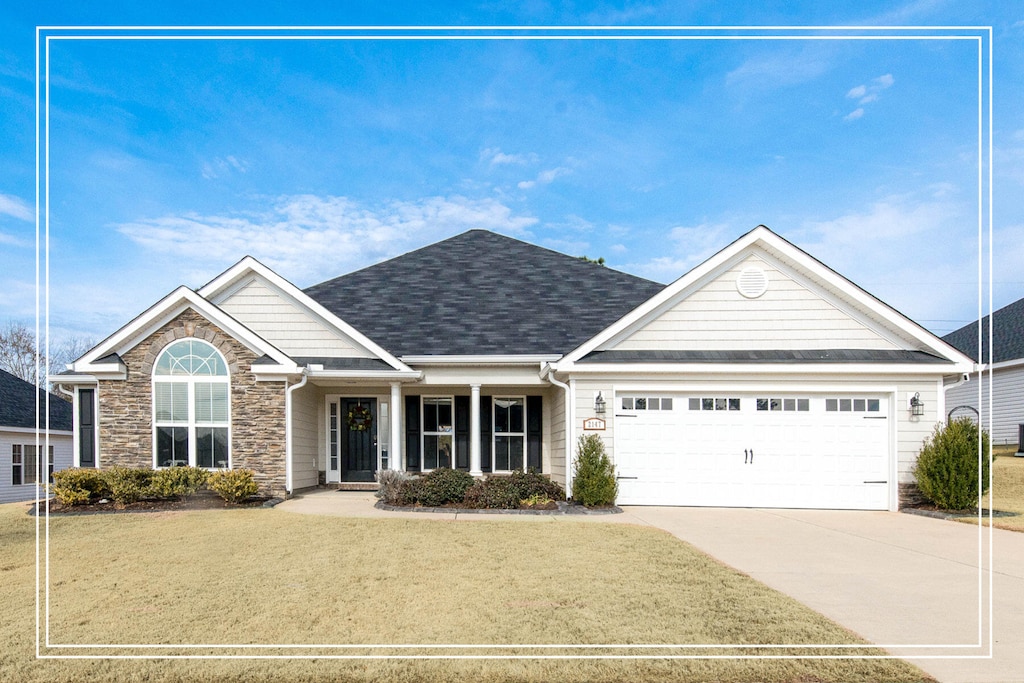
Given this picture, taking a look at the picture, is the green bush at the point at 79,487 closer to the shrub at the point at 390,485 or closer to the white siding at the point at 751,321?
the shrub at the point at 390,485

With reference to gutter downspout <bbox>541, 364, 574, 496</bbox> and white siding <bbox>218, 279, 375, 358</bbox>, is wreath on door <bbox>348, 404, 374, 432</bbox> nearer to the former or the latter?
white siding <bbox>218, 279, 375, 358</bbox>

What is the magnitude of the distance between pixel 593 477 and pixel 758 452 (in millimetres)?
3136

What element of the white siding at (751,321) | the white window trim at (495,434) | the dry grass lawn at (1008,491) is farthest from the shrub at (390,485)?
the dry grass lawn at (1008,491)

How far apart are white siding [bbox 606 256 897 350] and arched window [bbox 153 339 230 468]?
7.54m

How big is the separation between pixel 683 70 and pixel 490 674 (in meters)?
5.04

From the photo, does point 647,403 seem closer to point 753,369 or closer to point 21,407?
point 753,369

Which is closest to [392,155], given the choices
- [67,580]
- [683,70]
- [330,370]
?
[683,70]

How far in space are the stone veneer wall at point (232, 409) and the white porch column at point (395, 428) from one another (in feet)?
7.29

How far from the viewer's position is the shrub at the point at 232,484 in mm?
11531

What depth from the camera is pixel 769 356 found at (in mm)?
12320

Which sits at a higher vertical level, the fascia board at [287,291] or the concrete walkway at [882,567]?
the fascia board at [287,291]

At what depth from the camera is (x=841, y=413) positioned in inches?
479

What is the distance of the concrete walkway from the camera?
15.9 ft

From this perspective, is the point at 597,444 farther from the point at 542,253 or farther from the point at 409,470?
the point at 542,253
